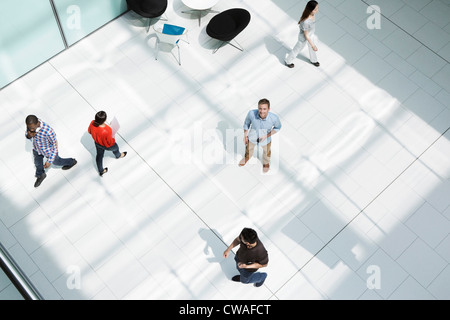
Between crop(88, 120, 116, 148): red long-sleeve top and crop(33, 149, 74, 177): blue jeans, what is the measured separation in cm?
78

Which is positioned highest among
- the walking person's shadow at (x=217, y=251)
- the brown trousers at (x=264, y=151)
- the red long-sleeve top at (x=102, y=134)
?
the red long-sleeve top at (x=102, y=134)

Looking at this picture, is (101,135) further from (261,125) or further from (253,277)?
(253,277)

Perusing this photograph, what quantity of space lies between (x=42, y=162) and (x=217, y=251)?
2791 millimetres

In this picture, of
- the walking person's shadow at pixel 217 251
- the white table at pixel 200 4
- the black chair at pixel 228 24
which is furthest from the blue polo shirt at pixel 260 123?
the white table at pixel 200 4

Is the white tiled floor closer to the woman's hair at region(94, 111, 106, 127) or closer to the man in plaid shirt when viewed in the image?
the man in plaid shirt

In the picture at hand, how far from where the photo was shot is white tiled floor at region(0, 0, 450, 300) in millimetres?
6461

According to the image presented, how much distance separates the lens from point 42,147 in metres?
6.29

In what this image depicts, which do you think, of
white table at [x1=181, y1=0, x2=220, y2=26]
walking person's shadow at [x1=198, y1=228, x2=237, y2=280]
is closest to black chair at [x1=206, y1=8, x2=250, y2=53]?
white table at [x1=181, y1=0, x2=220, y2=26]

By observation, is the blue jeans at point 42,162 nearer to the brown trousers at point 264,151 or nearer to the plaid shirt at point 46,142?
the plaid shirt at point 46,142

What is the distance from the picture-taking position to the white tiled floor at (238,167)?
646cm

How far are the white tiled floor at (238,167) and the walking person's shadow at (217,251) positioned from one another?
15mm

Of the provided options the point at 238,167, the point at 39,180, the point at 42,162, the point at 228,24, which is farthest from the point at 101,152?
the point at 228,24
